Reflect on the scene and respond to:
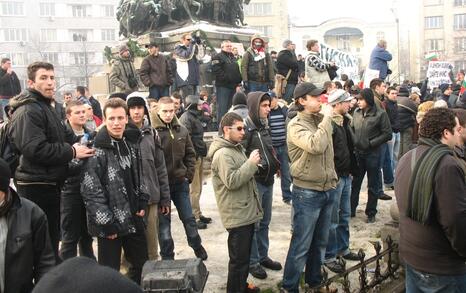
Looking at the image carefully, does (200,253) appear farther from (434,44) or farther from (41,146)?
(434,44)

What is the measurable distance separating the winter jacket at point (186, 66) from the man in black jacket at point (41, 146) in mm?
8285

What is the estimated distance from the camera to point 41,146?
4340 mm

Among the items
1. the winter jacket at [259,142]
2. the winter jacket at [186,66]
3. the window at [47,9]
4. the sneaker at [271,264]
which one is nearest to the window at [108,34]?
the window at [47,9]

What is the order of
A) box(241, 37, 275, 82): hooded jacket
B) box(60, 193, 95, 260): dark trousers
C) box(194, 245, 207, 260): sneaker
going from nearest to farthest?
box(60, 193, 95, 260): dark trousers < box(194, 245, 207, 260): sneaker < box(241, 37, 275, 82): hooded jacket

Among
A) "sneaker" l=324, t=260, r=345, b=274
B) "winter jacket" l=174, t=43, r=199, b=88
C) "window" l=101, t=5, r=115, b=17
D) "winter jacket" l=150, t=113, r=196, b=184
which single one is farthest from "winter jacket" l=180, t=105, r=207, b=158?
"window" l=101, t=5, r=115, b=17

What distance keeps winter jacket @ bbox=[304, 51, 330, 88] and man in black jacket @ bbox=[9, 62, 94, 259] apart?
22.7 ft

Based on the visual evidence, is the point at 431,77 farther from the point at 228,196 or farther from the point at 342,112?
the point at 228,196

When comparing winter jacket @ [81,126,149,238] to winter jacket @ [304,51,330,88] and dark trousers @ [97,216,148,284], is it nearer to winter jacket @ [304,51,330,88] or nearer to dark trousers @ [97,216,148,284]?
dark trousers @ [97,216,148,284]

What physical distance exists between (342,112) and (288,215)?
90.7 inches

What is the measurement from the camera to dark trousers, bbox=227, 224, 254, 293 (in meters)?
4.97

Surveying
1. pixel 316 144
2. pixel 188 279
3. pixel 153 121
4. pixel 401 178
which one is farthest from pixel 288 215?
pixel 188 279

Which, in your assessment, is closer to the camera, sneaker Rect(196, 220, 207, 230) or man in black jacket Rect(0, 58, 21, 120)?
sneaker Rect(196, 220, 207, 230)

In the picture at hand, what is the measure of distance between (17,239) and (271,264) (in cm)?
341

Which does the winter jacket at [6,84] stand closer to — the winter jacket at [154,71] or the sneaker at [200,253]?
the winter jacket at [154,71]
